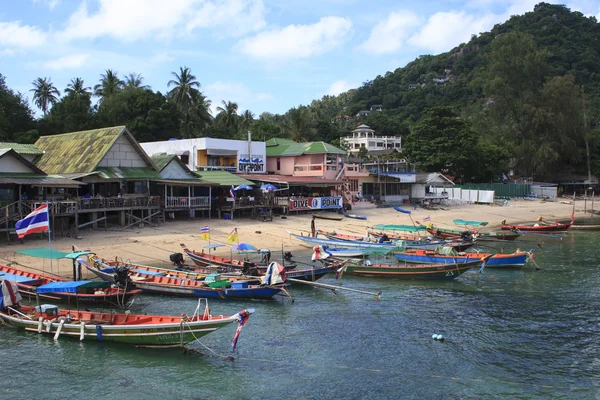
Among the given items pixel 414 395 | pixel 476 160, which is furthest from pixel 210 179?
pixel 476 160

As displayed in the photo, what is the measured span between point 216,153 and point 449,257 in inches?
1111

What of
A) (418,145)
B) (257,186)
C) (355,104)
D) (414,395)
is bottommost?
(414,395)

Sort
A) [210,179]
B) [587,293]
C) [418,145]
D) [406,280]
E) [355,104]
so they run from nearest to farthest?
[587,293] → [406,280] → [210,179] → [418,145] → [355,104]

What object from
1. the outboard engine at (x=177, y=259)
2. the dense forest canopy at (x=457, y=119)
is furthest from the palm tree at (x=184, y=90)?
the outboard engine at (x=177, y=259)

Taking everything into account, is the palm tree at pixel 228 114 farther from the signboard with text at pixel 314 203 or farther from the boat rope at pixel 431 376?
the boat rope at pixel 431 376

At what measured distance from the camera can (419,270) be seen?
26562 mm

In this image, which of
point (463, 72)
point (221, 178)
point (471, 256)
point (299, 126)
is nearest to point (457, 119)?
point (299, 126)

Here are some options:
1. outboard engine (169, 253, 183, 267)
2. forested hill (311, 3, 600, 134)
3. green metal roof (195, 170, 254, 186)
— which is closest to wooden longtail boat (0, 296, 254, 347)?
outboard engine (169, 253, 183, 267)

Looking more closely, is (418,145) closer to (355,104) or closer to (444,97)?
(444,97)

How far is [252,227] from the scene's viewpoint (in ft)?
127

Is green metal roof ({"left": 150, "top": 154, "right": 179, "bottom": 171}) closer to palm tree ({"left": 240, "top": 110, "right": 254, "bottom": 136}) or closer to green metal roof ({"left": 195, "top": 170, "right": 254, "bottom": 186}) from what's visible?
green metal roof ({"left": 195, "top": 170, "right": 254, "bottom": 186})

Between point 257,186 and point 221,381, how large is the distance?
32516 millimetres

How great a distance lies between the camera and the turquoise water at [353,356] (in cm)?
1398

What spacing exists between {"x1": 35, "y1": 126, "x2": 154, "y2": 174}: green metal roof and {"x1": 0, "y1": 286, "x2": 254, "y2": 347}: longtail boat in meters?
19.9
